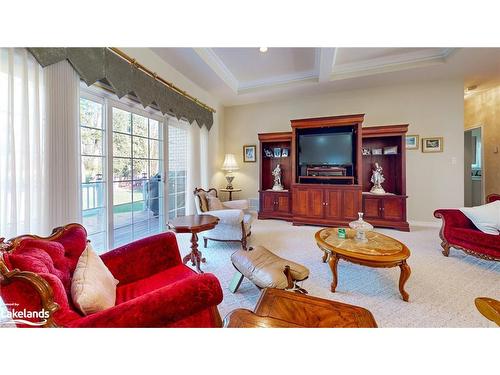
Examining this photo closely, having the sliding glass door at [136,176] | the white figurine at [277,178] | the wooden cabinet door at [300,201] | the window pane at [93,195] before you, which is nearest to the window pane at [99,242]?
the sliding glass door at [136,176]

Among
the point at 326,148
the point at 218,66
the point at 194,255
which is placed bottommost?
the point at 194,255

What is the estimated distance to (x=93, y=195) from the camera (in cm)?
229

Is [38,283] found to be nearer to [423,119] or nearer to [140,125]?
[140,125]

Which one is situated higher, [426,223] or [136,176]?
[136,176]

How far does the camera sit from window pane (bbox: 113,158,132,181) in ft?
8.26

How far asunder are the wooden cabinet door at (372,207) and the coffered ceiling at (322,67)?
2.23 meters

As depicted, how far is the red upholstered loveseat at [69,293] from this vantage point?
727 mm

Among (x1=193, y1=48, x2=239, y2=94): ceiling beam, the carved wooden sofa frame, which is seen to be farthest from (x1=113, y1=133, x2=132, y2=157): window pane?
the carved wooden sofa frame

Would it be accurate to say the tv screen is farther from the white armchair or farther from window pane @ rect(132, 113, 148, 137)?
window pane @ rect(132, 113, 148, 137)

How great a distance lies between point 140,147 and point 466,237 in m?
4.13

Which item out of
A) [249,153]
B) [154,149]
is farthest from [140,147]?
[249,153]

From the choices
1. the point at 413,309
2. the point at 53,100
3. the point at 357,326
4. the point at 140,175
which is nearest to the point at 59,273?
the point at 357,326

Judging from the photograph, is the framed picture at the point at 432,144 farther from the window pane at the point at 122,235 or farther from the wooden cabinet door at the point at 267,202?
the window pane at the point at 122,235
